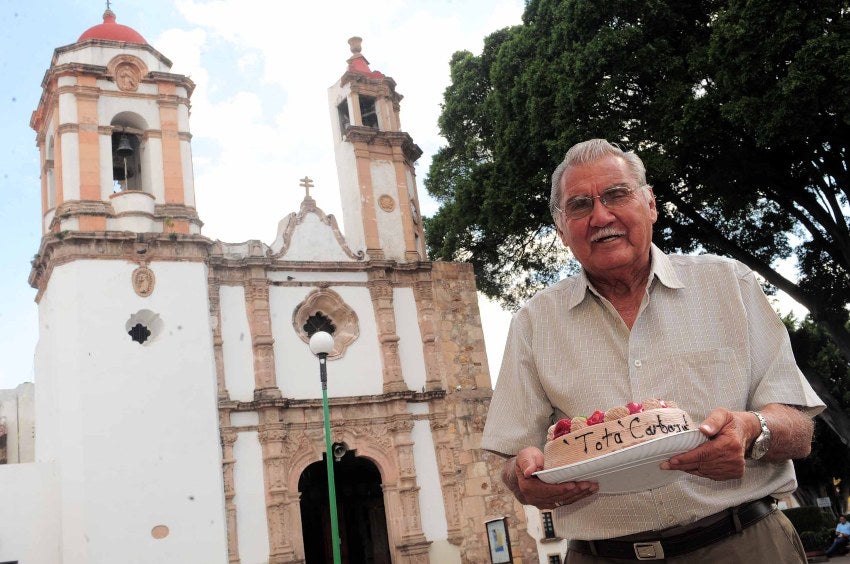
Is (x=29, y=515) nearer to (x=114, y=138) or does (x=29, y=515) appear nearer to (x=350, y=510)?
(x=350, y=510)

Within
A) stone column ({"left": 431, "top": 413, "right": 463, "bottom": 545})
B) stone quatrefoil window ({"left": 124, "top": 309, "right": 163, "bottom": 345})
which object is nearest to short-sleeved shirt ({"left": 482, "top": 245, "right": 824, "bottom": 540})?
stone quatrefoil window ({"left": 124, "top": 309, "right": 163, "bottom": 345})

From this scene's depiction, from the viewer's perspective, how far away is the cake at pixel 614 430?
2012mm

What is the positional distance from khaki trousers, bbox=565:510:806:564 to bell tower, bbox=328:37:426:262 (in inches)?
687

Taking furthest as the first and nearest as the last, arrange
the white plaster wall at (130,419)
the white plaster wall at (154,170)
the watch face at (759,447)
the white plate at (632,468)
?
1. the white plaster wall at (154,170)
2. the white plaster wall at (130,419)
3. the watch face at (759,447)
4. the white plate at (632,468)

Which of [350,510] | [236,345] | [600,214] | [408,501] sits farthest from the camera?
[350,510]

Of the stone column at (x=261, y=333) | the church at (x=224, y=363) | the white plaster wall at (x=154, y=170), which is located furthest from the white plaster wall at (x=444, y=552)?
the white plaster wall at (x=154, y=170)

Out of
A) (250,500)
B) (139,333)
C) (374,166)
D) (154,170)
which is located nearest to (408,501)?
(250,500)

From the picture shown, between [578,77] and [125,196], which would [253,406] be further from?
[578,77]

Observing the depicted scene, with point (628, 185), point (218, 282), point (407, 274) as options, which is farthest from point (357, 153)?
point (628, 185)

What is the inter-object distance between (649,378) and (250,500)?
15.2 meters

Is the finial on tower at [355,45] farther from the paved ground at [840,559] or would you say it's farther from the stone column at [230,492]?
the paved ground at [840,559]

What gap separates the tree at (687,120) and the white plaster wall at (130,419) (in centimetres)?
692

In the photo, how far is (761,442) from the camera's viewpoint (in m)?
2.12

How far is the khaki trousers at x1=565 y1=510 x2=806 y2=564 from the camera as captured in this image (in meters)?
2.20
